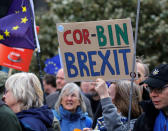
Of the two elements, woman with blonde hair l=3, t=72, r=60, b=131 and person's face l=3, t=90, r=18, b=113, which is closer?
woman with blonde hair l=3, t=72, r=60, b=131

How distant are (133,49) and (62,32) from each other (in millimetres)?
792

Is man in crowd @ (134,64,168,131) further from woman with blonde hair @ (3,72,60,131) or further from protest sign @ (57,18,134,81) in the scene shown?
woman with blonde hair @ (3,72,60,131)

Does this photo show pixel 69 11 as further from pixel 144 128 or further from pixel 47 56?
pixel 144 128

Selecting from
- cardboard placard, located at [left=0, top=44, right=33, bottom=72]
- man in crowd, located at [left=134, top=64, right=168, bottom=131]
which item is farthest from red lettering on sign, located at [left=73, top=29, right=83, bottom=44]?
cardboard placard, located at [left=0, top=44, right=33, bottom=72]

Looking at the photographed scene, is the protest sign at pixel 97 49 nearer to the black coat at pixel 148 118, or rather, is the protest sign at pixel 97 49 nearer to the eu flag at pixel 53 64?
the black coat at pixel 148 118

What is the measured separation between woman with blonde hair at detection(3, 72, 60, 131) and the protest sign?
43 centimetres

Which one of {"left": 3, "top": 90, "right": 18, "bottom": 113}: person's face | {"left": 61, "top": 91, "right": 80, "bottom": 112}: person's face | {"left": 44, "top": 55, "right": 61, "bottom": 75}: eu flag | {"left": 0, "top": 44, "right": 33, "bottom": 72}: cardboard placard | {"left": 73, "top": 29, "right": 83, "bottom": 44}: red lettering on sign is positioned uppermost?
{"left": 73, "top": 29, "right": 83, "bottom": 44}: red lettering on sign

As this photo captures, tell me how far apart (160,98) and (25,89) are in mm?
1375

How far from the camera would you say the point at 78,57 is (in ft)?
14.5

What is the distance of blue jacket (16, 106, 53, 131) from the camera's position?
398cm

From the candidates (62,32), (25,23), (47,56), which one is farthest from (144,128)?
(47,56)

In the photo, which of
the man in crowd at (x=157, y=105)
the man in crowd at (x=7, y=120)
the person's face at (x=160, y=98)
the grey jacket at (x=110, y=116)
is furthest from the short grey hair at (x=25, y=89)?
the person's face at (x=160, y=98)

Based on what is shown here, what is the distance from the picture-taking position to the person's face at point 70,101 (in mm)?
5848

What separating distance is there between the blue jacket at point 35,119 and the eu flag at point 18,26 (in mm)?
1520
